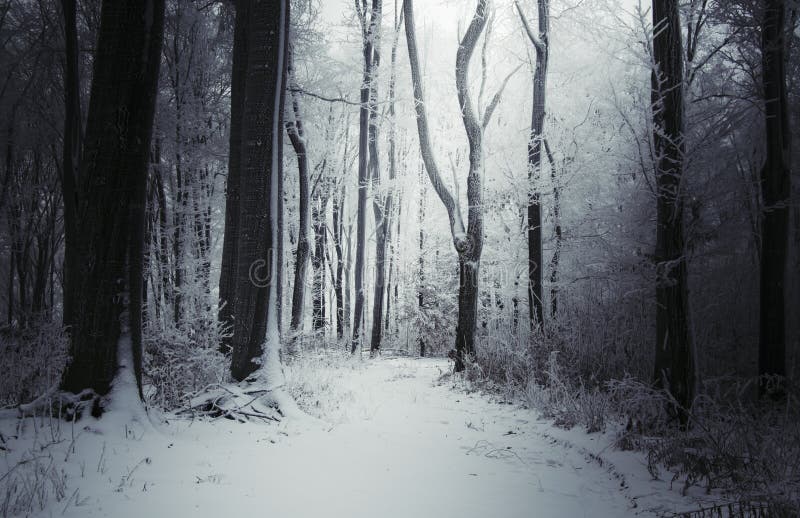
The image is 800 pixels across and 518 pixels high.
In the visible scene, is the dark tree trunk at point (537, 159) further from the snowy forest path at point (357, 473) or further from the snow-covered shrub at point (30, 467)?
the snow-covered shrub at point (30, 467)

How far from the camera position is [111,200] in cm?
342

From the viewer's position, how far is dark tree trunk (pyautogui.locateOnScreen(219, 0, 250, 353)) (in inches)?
261

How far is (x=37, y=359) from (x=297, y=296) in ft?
22.7

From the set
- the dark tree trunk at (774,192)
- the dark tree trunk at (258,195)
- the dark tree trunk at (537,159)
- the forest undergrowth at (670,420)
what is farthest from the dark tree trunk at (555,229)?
the dark tree trunk at (258,195)

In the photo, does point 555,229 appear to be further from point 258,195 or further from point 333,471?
point 333,471

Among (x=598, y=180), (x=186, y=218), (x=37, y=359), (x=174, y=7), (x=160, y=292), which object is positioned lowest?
(x=37, y=359)

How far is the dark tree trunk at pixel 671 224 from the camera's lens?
4.08 meters

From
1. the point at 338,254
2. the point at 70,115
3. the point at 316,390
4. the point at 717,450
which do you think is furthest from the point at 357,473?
the point at 338,254

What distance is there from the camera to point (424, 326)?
47.8 feet

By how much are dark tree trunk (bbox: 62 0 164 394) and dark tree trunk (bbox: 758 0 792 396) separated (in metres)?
7.69

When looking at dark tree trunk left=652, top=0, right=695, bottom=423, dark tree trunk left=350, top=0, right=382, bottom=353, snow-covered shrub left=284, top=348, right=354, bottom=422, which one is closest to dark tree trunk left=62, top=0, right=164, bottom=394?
snow-covered shrub left=284, top=348, right=354, bottom=422

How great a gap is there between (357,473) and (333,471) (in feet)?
0.59

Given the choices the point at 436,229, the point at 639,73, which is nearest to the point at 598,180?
the point at 639,73

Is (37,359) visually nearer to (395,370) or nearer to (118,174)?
(118,174)
